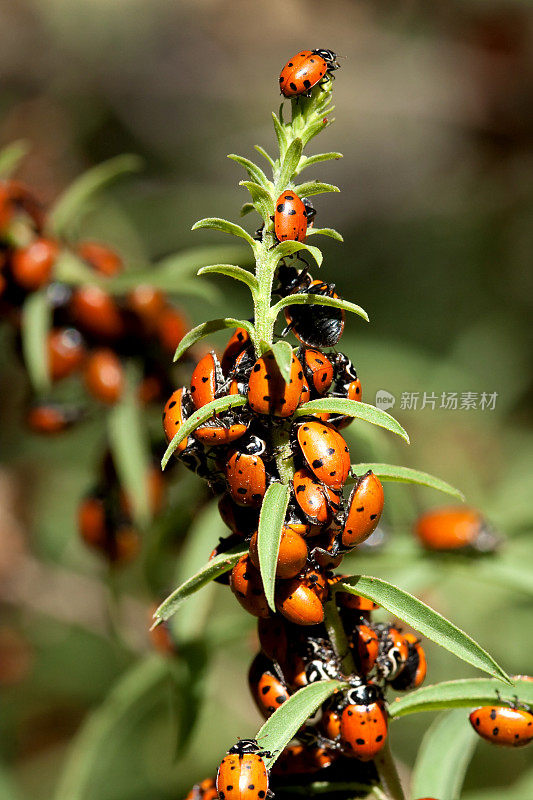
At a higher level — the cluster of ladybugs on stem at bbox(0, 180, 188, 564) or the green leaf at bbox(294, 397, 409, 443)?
the cluster of ladybugs on stem at bbox(0, 180, 188, 564)

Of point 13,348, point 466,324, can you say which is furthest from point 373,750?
point 466,324

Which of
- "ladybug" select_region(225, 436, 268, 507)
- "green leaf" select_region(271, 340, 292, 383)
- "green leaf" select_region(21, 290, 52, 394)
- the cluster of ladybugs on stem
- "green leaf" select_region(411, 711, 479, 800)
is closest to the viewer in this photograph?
"green leaf" select_region(271, 340, 292, 383)

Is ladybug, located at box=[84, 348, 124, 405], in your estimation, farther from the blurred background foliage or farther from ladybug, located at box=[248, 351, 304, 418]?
ladybug, located at box=[248, 351, 304, 418]

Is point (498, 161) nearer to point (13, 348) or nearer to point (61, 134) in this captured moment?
point (61, 134)

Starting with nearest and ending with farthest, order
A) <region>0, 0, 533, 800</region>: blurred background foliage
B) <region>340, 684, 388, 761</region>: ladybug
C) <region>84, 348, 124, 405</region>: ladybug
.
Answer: <region>340, 684, 388, 761</region>: ladybug, <region>84, 348, 124, 405</region>: ladybug, <region>0, 0, 533, 800</region>: blurred background foliage

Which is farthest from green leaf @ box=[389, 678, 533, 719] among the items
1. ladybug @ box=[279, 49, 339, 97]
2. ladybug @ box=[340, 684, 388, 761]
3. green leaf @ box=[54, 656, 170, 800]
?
green leaf @ box=[54, 656, 170, 800]

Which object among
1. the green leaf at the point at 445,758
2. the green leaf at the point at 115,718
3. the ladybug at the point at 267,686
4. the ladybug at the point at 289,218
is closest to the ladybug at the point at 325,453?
the ladybug at the point at 289,218
